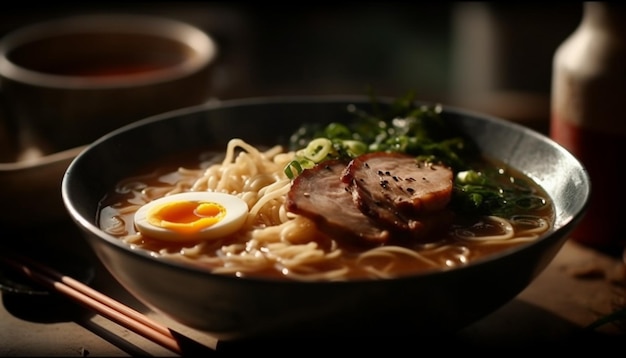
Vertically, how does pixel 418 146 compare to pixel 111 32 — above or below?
below

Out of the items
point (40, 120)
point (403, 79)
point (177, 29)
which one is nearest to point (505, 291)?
point (40, 120)

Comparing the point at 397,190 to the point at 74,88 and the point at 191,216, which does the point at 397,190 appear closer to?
the point at 191,216

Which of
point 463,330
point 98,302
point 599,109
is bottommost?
point 463,330

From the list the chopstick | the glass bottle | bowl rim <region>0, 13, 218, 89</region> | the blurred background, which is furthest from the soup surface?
the blurred background

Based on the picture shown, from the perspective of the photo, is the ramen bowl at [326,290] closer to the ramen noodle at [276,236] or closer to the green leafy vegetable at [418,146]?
the ramen noodle at [276,236]

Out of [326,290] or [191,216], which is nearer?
[326,290]

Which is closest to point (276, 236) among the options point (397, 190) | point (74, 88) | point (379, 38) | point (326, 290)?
point (397, 190)

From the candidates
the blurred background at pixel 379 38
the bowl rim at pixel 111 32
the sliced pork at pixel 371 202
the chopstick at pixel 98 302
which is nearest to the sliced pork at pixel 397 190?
the sliced pork at pixel 371 202
